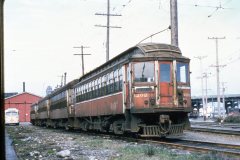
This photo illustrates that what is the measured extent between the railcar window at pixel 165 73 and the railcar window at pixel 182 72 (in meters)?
0.45

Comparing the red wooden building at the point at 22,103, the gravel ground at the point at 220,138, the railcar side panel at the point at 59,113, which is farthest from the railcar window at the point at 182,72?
the red wooden building at the point at 22,103

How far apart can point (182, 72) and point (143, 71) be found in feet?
5.35

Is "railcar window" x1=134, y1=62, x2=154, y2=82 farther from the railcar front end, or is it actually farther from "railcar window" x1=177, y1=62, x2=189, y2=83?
"railcar window" x1=177, y1=62, x2=189, y2=83

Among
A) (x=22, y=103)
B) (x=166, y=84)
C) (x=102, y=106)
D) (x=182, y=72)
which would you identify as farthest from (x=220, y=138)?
(x=22, y=103)

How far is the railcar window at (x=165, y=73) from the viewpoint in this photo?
13930mm

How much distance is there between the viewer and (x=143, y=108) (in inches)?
534

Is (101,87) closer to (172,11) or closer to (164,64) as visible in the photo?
(164,64)

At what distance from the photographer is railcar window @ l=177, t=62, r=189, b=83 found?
1430 centimetres

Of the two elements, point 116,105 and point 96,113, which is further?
point 96,113

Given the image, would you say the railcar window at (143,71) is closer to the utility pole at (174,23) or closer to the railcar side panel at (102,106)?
the railcar side panel at (102,106)

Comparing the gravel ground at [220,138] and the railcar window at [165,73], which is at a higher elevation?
A: the railcar window at [165,73]

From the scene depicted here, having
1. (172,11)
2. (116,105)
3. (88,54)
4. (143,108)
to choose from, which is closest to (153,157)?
(143,108)

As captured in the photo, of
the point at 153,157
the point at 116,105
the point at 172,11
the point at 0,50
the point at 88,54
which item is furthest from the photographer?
the point at 88,54

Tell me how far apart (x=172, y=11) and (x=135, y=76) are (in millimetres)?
7563
